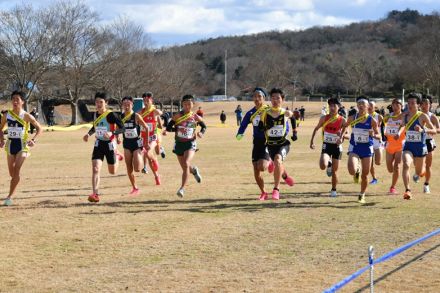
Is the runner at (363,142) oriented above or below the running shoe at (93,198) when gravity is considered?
above

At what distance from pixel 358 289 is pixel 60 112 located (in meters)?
65.4

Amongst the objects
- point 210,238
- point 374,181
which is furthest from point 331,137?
point 210,238

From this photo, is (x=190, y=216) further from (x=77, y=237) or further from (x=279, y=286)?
(x=279, y=286)

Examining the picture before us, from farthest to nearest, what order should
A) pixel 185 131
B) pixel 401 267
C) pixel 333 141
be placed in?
pixel 333 141, pixel 185 131, pixel 401 267

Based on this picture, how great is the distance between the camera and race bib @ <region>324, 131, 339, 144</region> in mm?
12797

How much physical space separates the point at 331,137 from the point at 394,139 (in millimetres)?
1676

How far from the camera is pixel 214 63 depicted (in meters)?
146

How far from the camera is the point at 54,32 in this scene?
5528 centimetres

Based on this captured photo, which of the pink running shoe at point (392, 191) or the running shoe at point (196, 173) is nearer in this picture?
the pink running shoe at point (392, 191)

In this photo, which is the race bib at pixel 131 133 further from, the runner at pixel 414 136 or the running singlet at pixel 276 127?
the runner at pixel 414 136

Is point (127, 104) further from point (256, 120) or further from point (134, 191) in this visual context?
point (256, 120)

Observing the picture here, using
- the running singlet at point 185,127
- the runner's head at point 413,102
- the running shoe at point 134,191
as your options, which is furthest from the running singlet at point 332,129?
the running shoe at point 134,191

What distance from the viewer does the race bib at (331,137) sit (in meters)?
12.8

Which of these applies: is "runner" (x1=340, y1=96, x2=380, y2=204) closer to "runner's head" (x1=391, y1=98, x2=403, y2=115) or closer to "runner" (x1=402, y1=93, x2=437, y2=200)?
"runner" (x1=402, y1=93, x2=437, y2=200)
